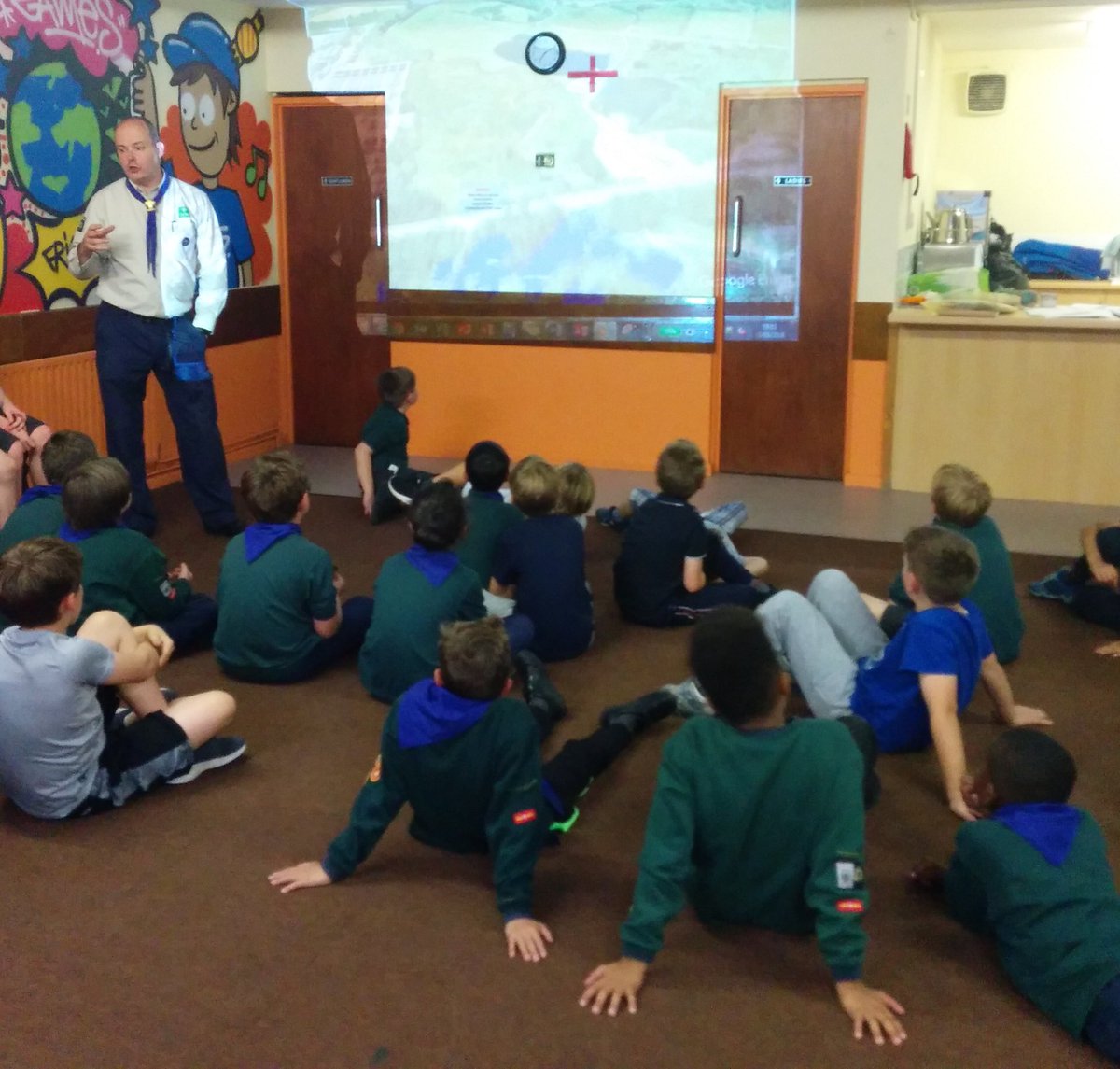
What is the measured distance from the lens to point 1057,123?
7.36 m

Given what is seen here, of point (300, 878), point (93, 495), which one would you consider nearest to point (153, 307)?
point (93, 495)

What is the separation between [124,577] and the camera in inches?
129

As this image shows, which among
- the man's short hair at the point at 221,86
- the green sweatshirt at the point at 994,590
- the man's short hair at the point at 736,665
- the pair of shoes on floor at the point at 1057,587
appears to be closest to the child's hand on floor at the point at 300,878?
the man's short hair at the point at 736,665

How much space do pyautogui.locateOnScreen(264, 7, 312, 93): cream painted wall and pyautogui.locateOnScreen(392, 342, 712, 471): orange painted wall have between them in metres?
1.43

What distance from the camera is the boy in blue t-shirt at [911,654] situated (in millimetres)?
2658

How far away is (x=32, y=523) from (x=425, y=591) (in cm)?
128

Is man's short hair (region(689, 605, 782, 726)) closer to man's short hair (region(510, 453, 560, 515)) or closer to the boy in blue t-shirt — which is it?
the boy in blue t-shirt

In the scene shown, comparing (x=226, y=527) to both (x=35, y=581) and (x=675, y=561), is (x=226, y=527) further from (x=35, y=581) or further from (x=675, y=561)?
(x=35, y=581)

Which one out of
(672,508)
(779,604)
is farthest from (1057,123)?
(779,604)

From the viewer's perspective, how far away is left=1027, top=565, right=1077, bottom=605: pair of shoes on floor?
411 centimetres

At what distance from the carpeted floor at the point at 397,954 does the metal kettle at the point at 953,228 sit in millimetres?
4027

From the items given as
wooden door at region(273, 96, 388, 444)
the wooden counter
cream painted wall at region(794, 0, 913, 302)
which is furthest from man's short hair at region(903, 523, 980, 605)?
wooden door at region(273, 96, 388, 444)

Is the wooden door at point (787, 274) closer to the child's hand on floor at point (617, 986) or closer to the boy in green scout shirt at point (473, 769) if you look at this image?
the boy in green scout shirt at point (473, 769)

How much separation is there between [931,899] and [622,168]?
170 inches
